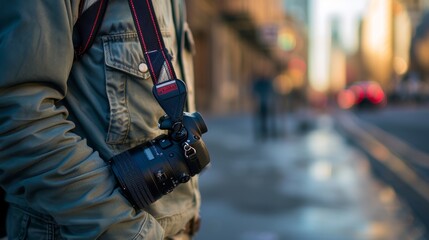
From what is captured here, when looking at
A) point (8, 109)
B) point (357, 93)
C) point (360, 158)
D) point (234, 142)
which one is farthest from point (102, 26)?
point (357, 93)

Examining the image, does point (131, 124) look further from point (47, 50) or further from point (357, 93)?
point (357, 93)

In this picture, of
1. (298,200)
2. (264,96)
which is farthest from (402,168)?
(264,96)

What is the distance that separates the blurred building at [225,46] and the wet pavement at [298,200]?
6.39m

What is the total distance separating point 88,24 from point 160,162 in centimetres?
39

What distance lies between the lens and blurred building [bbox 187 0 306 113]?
18.5 metres

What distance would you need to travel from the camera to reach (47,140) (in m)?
1.10

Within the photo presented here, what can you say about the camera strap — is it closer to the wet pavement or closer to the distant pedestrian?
the wet pavement

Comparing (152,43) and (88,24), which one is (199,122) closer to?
(152,43)

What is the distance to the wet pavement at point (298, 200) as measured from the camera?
465 cm

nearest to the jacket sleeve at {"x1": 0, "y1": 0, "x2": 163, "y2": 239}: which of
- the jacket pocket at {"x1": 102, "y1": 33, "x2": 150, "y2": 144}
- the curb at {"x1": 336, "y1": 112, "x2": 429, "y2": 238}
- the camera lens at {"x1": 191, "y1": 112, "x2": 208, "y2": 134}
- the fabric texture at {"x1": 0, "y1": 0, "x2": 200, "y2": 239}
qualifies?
the fabric texture at {"x1": 0, "y1": 0, "x2": 200, "y2": 239}

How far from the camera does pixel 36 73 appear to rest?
1.12m

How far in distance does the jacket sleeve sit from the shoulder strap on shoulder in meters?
0.09

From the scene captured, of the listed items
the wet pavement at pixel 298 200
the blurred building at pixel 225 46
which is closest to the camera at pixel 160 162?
the wet pavement at pixel 298 200

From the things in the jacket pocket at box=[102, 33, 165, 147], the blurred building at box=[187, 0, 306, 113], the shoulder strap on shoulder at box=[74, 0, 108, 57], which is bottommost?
the blurred building at box=[187, 0, 306, 113]
